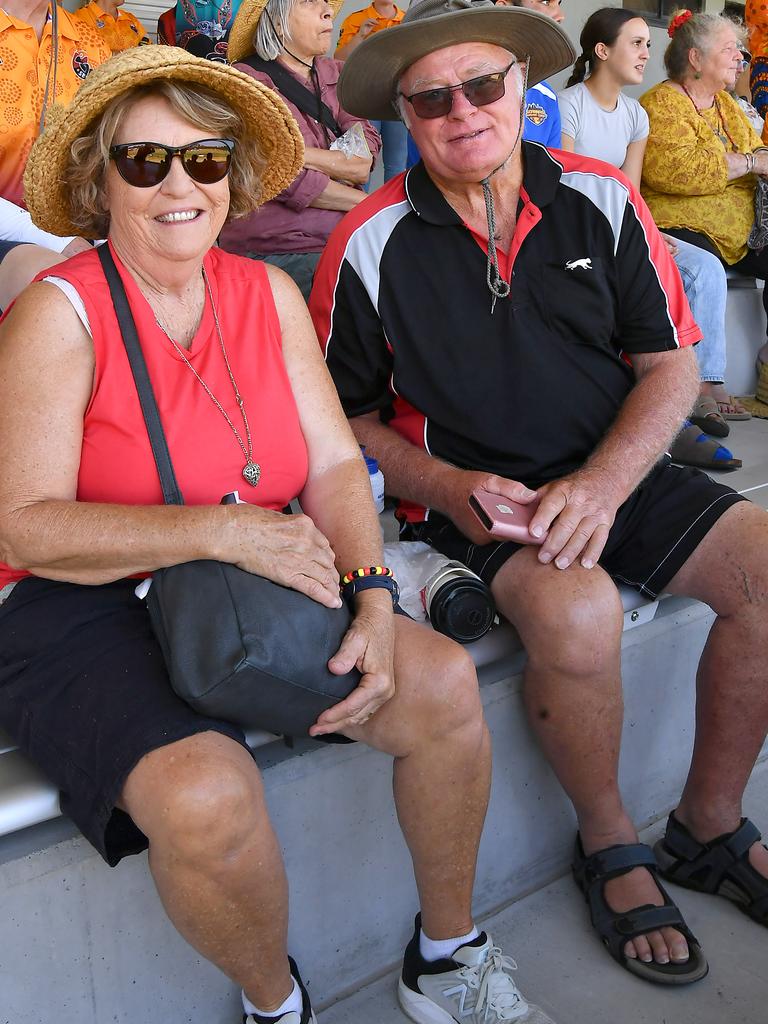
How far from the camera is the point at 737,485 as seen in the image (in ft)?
11.6

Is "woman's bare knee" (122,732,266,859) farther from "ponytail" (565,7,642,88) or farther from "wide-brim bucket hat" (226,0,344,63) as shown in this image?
"ponytail" (565,7,642,88)

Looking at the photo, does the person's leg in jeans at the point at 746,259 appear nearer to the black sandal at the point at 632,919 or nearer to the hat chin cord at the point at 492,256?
the hat chin cord at the point at 492,256

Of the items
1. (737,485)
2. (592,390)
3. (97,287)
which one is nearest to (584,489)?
(592,390)

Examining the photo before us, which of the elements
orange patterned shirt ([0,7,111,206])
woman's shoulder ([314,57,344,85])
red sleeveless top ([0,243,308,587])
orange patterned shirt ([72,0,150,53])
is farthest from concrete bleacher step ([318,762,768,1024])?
orange patterned shirt ([72,0,150,53])

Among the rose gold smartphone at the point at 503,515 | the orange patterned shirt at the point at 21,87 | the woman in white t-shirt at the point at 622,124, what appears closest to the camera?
the rose gold smartphone at the point at 503,515

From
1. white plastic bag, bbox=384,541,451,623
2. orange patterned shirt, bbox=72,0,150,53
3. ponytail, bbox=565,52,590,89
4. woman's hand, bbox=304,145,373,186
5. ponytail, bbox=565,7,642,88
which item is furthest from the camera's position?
ponytail, bbox=565,52,590,89

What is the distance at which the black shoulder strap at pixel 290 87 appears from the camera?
3539 millimetres

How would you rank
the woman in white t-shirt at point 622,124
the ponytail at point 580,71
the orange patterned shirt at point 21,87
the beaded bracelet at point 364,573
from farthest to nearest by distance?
the ponytail at point 580,71 → the woman in white t-shirt at point 622,124 → the orange patterned shirt at point 21,87 → the beaded bracelet at point 364,573

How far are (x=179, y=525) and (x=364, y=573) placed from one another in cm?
37

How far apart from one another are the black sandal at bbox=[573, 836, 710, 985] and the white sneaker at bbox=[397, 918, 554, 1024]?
0.94 feet

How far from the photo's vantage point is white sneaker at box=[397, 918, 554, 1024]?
5.68 feet

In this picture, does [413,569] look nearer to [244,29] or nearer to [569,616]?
[569,616]

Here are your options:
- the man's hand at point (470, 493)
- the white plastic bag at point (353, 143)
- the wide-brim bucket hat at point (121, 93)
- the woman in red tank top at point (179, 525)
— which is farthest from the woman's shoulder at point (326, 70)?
the man's hand at point (470, 493)

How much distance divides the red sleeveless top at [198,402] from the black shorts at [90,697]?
0.48 ft
